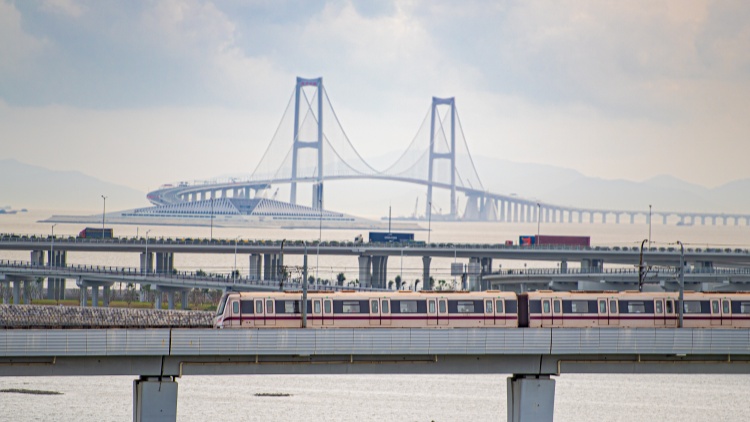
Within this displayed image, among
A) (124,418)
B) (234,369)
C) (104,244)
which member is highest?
(104,244)

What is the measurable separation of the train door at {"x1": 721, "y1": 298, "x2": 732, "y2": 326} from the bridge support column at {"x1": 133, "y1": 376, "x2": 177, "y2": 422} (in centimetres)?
2685

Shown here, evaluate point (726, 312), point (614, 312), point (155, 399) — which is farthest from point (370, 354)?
point (726, 312)

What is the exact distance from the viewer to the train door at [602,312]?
182ft

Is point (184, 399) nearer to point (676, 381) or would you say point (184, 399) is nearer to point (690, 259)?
point (676, 381)

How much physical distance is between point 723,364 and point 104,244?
107170 millimetres

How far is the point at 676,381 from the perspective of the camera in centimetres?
→ 8388

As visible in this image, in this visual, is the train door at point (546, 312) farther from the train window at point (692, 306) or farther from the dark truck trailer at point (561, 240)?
the dark truck trailer at point (561, 240)

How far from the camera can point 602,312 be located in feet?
182

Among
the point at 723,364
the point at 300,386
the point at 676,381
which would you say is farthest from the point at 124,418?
the point at 676,381

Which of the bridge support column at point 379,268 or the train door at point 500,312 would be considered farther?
the bridge support column at point 379,268

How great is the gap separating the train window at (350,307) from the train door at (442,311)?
375 centimetres

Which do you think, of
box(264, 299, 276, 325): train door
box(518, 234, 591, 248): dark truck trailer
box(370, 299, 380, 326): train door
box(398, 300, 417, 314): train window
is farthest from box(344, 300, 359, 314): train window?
box(518, 234, 591, 248): dark truck trailer

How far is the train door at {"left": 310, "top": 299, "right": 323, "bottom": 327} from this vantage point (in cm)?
5319

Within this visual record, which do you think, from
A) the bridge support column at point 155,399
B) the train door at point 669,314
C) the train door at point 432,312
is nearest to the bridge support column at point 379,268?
the train door at point 669,314
